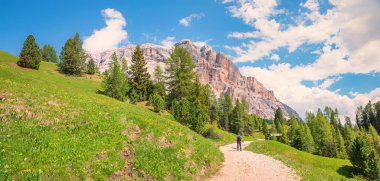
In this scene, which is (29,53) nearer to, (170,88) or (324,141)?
(170,88)

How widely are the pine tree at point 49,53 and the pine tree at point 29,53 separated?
57.9m

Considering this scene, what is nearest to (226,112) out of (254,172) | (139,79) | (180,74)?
(180,74)

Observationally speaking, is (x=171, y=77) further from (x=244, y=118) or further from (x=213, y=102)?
(x=244, y=118)

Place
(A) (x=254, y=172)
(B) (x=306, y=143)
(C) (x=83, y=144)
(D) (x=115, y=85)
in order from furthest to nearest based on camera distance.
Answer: (B) (x=306, y=143) < (D) (x=115, y=85) < (A) (x=254, y=172) < (C) (x=83, y=144)

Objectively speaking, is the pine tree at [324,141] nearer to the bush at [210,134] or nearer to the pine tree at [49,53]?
the bush at [210,134]

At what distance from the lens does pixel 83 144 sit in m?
15.3

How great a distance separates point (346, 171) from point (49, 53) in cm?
12866

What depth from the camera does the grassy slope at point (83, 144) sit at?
497 inches

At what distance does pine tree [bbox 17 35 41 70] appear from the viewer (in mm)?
59156

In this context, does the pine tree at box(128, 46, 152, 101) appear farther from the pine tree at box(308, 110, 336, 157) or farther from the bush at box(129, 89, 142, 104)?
the pine tree at box(308, 110, 336, 157)

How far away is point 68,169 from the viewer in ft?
41.2

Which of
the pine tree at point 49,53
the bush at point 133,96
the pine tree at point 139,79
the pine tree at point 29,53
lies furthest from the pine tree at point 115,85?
the pine tree at point 49,53

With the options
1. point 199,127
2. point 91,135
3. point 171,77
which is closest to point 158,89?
point 171,77

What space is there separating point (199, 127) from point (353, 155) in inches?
1393
